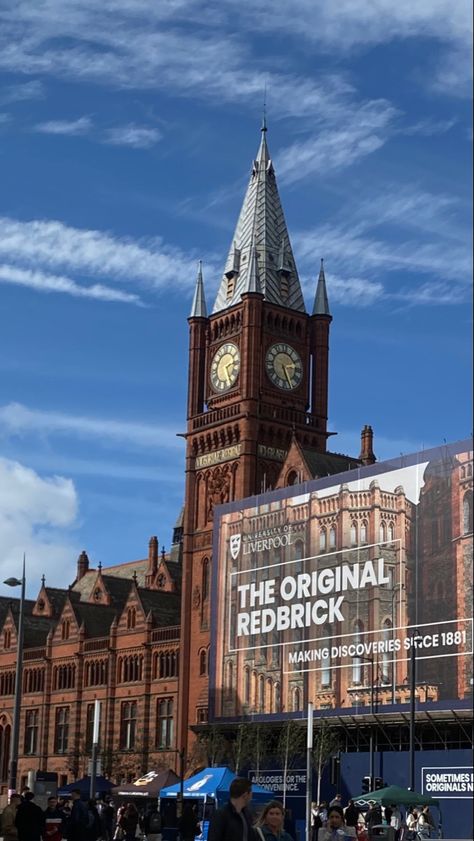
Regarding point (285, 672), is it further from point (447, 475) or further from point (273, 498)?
point (447, 475)

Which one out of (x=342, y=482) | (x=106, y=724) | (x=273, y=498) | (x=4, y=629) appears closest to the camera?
(x=342, y=482)

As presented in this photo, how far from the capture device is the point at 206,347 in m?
99.0

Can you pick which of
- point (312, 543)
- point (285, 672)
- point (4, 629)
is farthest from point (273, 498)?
point (4, 629)

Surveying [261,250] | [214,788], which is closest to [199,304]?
[261,250]

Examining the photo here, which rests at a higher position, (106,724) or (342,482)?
(342,482)

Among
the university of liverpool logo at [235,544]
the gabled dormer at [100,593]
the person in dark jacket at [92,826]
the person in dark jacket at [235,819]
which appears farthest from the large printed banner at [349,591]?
the person in dark jacket at [235,819]

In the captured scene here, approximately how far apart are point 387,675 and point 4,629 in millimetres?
57429

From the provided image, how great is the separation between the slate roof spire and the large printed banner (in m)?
17.9

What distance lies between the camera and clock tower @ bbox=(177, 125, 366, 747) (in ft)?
299

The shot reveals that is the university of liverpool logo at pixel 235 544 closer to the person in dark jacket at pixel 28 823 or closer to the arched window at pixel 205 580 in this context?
the arched window at pixel 205 580

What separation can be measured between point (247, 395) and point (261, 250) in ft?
40.6

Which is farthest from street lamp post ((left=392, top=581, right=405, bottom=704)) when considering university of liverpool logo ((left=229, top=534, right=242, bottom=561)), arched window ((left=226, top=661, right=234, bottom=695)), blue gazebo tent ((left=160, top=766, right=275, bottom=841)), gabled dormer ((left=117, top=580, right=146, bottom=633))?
gabled dormer ((left=117, top=580, right=146, bottom=633))

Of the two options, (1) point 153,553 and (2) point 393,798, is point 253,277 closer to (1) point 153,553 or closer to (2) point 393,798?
(1) point 153,553

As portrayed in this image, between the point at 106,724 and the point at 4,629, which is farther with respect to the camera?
the point at 4,629
